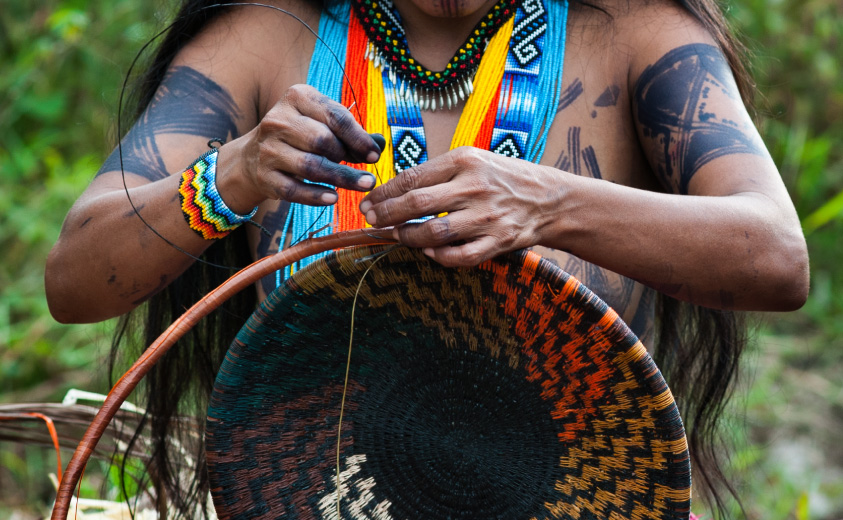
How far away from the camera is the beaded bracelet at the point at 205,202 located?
3.61 feet

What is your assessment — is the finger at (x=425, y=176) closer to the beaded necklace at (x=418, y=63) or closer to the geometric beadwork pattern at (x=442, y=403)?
the geometric beadwork pattern at (x=442, y=403)

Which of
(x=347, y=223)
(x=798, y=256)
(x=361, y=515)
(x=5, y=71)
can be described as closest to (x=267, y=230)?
(x=347, y=223)

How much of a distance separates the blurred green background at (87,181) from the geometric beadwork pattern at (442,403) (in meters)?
1.15

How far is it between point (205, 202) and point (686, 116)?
71 cm

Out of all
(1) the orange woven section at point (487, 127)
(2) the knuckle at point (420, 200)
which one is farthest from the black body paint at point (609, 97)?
(2) the knuckle at point (420, 200)

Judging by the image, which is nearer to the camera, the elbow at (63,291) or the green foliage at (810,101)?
the elbow at (63,291)

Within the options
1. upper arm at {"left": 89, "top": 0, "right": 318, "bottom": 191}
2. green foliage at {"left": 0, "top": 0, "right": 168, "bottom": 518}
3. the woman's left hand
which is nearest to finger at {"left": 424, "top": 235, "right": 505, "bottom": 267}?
the woman's left hand

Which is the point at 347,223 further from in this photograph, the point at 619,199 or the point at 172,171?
the point at 619,199

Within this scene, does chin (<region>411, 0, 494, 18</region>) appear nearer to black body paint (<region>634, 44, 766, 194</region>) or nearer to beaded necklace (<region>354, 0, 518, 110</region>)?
beaded necklace (<region>354, 0, 518, 110</region>)

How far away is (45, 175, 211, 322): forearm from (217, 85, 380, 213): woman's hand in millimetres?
187

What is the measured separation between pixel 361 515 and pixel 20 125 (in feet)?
9.05

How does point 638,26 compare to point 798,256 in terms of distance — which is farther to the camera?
point 638,26

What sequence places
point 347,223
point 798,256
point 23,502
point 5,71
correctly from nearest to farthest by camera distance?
point 798,256 → point 347,223 → point 23,502 → point 5,71

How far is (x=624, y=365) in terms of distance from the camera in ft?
3.29
